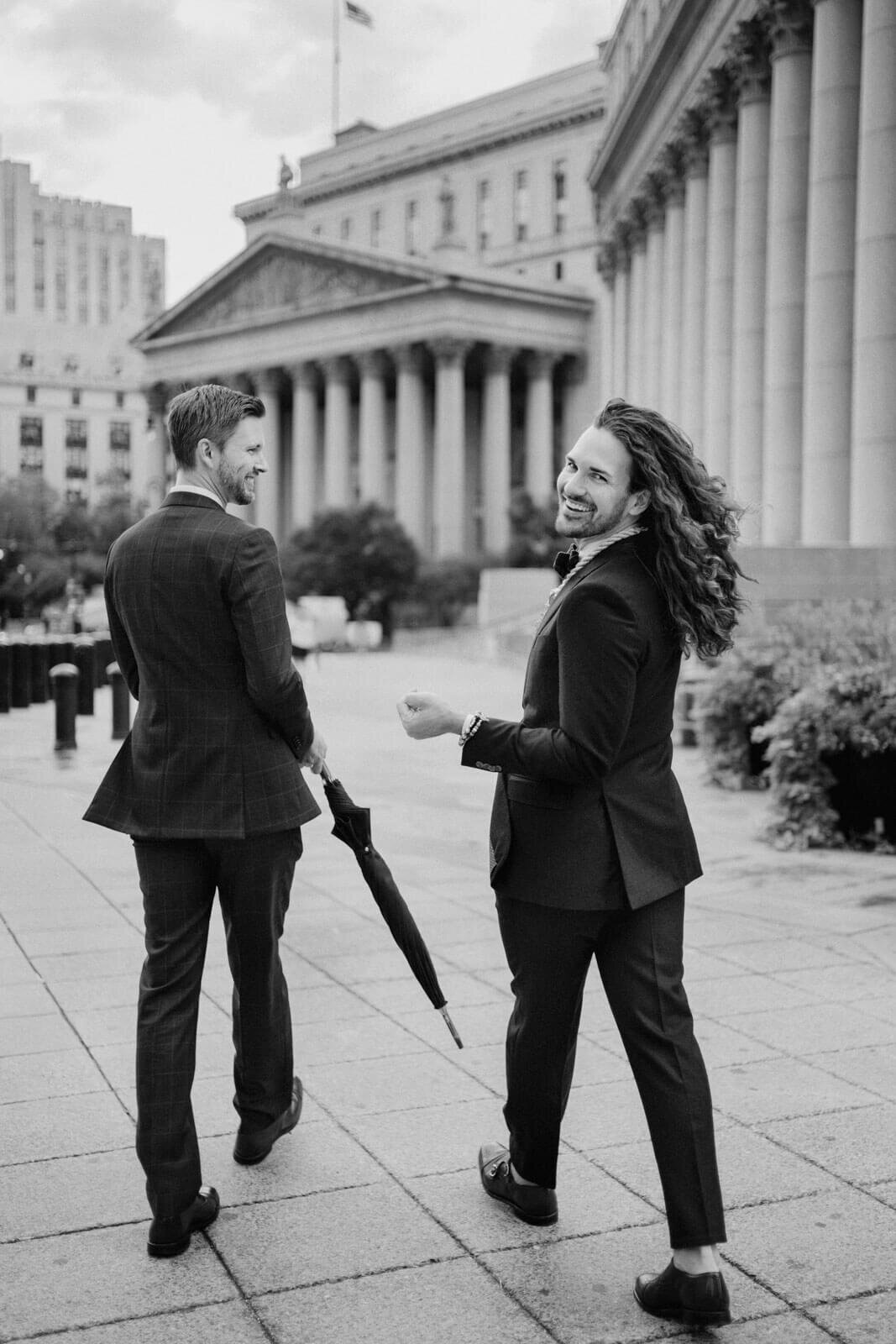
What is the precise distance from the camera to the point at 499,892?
3.93m

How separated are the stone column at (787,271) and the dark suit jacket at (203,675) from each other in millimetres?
25758

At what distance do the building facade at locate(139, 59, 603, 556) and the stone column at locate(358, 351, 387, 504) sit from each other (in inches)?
4.0

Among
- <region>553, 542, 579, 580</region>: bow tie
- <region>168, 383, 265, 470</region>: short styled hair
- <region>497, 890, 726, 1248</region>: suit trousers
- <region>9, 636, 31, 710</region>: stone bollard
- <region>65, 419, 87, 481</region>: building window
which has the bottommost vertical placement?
<region>9, 636, 31, 710</region>: stone bollard

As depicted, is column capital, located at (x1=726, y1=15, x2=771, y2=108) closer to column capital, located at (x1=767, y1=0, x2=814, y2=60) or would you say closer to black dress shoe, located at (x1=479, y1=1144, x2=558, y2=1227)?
column capital, located at (x1=767, y1=0, x2=814, y2=60)

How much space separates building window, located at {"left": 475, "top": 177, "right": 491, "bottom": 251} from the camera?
96.2 metres

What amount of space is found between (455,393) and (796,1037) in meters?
72.4

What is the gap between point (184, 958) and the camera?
4113mm

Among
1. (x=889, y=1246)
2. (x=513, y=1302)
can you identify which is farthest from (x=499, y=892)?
(x=889, y=1246)

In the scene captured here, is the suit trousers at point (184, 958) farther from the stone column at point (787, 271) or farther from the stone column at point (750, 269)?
the stone column at point (750, 269)

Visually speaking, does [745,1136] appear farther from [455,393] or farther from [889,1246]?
[455,393]

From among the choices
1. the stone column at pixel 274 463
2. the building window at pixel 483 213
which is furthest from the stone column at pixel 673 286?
the building window at pixel 483 213

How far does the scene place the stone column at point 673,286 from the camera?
4031 centimetres

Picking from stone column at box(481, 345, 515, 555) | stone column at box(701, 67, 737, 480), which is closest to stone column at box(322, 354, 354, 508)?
stone column at box(481, 345, 515, 555)

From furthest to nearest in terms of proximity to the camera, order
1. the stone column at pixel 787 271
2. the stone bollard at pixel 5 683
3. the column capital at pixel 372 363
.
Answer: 1. the column capital at pixel 372 363
2. the stone column at pixel 787 271
3. the stone bollard at pixel 5 683
